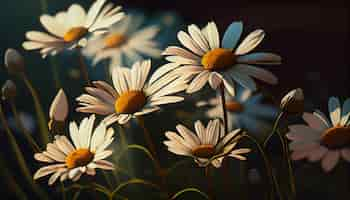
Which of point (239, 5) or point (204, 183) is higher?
point (239, 5)

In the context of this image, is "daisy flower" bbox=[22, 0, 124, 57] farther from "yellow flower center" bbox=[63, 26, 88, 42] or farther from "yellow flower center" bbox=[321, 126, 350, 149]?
"yellow flower center" bbox=[321, 126, 350, 149]

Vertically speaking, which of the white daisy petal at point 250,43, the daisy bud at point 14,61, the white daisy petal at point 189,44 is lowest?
the white daisy petal at point 250,43

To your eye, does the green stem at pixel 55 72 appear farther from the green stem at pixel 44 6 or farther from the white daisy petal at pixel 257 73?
the white daisy petal at pixel 257 73

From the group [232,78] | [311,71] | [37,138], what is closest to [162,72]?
[232,78]

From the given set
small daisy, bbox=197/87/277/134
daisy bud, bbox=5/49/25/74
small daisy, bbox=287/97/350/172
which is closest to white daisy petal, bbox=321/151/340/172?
small daisy, bbox=287/97/350/172

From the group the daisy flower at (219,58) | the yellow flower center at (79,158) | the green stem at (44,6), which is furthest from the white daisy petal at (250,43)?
the green stem at (44,6)

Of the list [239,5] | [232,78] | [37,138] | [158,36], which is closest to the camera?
[232,78]

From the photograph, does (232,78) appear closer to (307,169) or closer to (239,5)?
(307,169)
